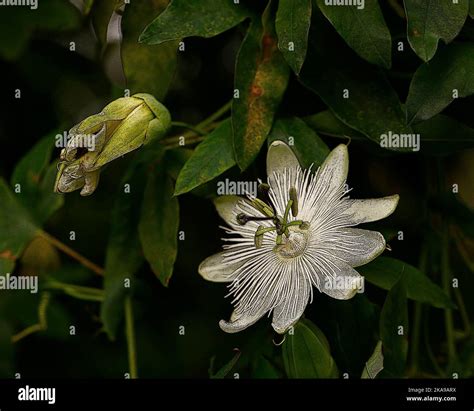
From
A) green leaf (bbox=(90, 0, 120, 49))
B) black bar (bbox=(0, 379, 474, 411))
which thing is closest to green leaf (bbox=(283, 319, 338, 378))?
black bar (bbox=(0, 379, 474, 411))

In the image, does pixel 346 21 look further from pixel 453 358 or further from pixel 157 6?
pixel 453 358

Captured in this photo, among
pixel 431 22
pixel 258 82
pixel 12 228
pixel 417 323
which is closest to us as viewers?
pixel 431 22

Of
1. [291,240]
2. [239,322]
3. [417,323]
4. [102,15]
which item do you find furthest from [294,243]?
[102,15]

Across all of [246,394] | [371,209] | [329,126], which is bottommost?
[246,394]

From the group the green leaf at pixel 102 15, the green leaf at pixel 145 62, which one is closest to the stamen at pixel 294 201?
the green leaf at pixel 145 62

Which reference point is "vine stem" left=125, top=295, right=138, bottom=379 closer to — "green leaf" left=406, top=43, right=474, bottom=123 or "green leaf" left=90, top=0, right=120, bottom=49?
"green leaf" left=90, top=0, right=120, bottom=49

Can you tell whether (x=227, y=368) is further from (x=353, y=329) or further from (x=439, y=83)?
(x=439, y=83)

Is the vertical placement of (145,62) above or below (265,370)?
above

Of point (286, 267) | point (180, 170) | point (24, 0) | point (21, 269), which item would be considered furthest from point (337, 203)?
point (24, 0)
